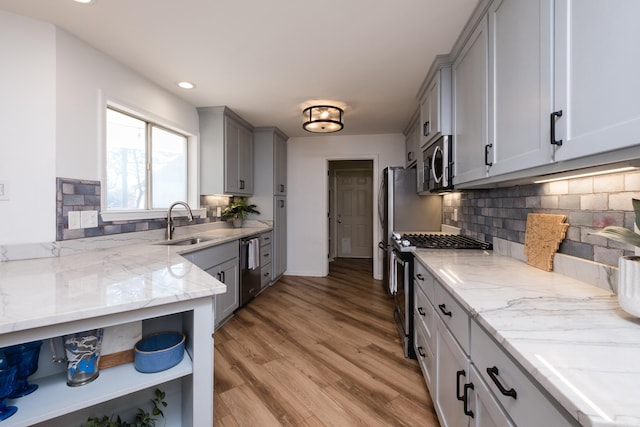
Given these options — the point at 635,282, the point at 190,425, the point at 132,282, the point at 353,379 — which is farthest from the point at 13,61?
the point at 635,282

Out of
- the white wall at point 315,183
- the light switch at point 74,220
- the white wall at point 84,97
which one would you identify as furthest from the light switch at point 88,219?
the white wall at point 315,183

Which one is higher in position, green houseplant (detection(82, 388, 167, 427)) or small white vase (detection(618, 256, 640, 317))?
small white vase (detection(618, 256, 640, 317))

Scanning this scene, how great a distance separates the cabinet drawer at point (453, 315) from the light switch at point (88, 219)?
234 centimetres

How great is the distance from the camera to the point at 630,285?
2.68 feet

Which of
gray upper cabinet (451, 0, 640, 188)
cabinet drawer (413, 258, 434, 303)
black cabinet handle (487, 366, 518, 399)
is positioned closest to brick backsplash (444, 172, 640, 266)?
gray upper cabinet (451, 0, 640, 188)

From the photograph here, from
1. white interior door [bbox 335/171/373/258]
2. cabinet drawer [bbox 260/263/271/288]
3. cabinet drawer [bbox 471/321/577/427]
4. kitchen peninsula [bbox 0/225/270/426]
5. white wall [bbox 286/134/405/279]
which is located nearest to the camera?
cabinet drawer [bbox 471/321/577/427]

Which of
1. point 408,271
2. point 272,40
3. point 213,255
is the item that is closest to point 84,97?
point 272,40

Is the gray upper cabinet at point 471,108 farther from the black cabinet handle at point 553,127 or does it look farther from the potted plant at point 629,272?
the potted plant at point 629,272

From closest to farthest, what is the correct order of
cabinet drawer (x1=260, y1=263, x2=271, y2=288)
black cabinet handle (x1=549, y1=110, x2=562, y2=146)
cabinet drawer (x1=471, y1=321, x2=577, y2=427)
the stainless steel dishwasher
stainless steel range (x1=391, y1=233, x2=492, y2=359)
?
cabinet drawer (x1=471, y1=321, x2=577, y2=427), black cabinet handle (x1=549, y1=110, x2=562, y2=146), stainless steel range (x1=391, y1=233, x2=492, y2=359), the stainless steel dishwasher, cabinet drawer (x1=260, y1=263, x2=271, y2=288)

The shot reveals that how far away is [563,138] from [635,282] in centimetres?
48

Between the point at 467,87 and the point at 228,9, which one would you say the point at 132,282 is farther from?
the point at 467,87

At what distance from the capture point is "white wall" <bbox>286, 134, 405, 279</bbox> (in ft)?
15.0

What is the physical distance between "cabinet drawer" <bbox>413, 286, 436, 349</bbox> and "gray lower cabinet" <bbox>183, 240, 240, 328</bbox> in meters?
1.74

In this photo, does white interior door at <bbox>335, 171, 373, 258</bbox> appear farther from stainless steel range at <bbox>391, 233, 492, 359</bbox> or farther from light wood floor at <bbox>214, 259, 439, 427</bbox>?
stainless steel range at <bbox>391, 233, 492, 359</bbox>
